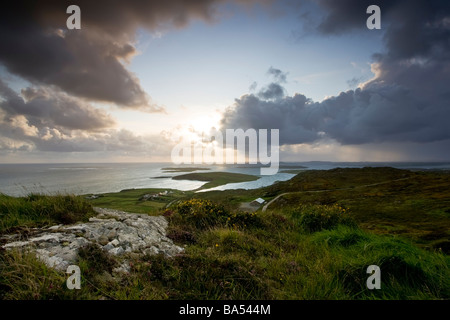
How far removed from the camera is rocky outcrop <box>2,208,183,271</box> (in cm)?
352

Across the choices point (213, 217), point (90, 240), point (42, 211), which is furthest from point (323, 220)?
point (42, 211)

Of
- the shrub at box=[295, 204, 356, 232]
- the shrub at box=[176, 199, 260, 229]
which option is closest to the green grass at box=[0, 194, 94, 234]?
the shrub at box=[176, 199, 260, 229]

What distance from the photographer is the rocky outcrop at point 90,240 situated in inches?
139

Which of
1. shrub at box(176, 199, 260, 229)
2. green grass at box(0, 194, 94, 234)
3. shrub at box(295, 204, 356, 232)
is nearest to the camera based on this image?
green grass at box(0, 194, 94, 234)

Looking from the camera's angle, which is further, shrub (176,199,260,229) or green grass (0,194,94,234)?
shrub (176,199,260,229)

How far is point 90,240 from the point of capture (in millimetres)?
4297

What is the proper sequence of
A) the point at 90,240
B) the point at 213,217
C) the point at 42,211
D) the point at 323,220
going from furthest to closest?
the point at 323,220 → the point at 213,217 → the point at 42,211 → the point at 90,240

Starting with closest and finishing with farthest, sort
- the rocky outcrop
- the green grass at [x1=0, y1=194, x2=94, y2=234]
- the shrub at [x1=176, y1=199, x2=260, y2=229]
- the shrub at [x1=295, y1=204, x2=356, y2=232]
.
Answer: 1. the rocky outcrop
2. the green grass at [x1=0, y1=194, x2=94, y2=234]
3. the shrub at [x1=176, y1=199, x2=260, y2=229]
4. the shrub at [x1=295, y1=204, x2=356, y2=232]

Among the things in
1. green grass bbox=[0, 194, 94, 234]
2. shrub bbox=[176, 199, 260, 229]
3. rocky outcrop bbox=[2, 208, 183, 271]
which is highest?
green grass bbox=[0, 194, 94, 234]

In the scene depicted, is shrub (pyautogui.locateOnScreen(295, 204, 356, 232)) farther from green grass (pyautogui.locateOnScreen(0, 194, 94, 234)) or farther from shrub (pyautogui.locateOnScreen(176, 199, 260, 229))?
green grass (pyautogui.locateOnScreen(0, 194, 94, 234))

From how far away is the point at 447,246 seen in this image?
21.7ft

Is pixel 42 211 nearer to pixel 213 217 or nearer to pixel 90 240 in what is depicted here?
pixel 90 240
